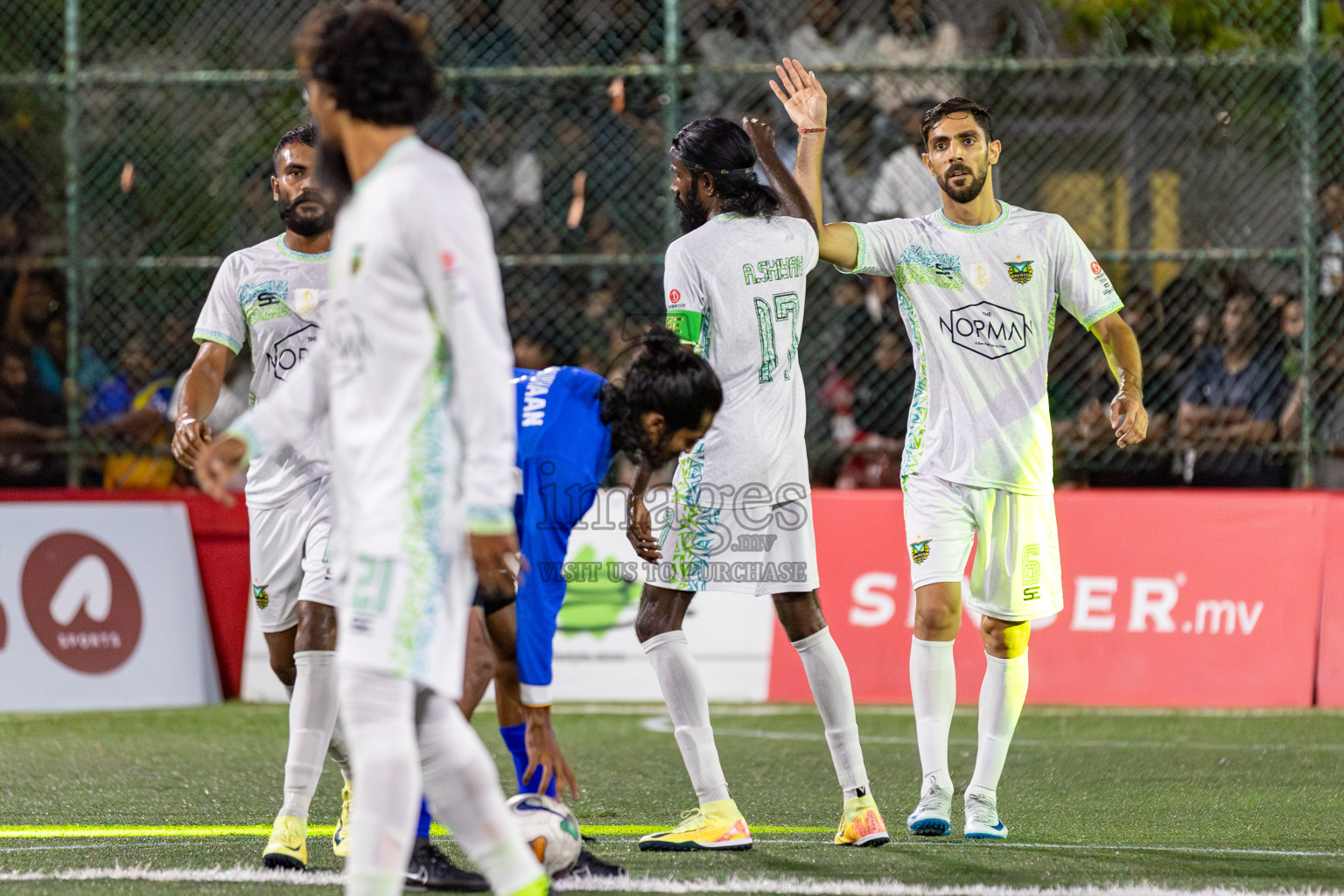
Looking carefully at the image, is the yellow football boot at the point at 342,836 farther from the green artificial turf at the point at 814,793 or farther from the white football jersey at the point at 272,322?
the white football jersey at the point at 272,322

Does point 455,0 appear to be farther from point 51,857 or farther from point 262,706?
point 51,857

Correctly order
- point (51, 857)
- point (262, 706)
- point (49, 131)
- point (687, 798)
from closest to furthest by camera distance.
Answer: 1. point (51, 857)
2. point (687, 798)
3. point (262, 706)
4. point (49, 131)

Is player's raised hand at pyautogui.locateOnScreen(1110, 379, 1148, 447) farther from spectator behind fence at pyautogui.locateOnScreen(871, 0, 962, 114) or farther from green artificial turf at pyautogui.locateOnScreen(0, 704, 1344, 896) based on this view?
spectator behind fence at pyautogui.locateOnScreen(871, 0, 962, 114)

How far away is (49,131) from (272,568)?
5770mm

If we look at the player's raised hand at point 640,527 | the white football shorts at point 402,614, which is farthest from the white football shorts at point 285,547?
the white football shorts at point 402,614

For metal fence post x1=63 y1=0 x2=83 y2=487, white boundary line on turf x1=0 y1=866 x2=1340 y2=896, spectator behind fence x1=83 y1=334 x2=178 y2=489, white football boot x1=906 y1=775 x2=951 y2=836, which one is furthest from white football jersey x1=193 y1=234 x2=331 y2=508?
A: metal fence post x1=63 y1=0 x2=83 y2=487

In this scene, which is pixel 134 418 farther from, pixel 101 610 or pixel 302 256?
pixel 302 256

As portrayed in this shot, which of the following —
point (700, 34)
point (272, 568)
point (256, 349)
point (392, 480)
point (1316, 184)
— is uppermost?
point (700, 34)

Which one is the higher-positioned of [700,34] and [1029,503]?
[700,34]

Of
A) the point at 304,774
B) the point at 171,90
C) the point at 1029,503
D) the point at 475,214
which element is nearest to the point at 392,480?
the point at 475,214

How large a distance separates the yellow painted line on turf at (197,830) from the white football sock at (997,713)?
58 cm

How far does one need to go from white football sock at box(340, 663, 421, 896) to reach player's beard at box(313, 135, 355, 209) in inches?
42.9

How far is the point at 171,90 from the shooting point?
31.1 feet

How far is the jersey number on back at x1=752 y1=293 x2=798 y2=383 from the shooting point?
5098 mm
